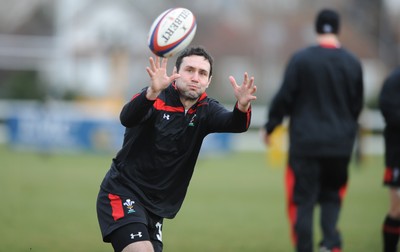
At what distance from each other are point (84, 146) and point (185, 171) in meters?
17.1

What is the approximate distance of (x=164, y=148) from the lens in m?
5.77

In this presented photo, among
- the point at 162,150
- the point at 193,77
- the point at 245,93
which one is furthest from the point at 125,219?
the point at 245,93

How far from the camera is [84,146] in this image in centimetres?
2272

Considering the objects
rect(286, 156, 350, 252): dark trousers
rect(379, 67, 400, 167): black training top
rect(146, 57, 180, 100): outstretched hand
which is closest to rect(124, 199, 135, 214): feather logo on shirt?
rect(146, 57, 180, 100): outstretched hand

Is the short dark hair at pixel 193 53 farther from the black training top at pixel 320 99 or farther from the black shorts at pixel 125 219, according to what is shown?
the black training top at pixel 320 99

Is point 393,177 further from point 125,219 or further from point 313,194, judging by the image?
point 125,219

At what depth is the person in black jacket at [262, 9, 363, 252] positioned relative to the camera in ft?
24.0

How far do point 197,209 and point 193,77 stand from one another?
22.0 feet

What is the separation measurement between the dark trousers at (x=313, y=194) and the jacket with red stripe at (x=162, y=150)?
1650 mm

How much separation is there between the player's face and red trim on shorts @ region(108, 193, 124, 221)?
36.7 inches

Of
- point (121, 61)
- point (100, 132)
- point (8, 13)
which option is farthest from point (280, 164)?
point (8, 13)

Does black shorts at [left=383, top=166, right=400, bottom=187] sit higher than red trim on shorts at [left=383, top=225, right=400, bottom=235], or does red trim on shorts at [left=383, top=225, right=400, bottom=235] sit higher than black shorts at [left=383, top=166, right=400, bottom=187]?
black shorts at [left=383, top=166, right=400, bottom=187]

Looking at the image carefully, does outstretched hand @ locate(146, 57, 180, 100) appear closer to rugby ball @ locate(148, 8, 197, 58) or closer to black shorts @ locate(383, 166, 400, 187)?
rugby ball @ locate(148, 8, 197, 58)

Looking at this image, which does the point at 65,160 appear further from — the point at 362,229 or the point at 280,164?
the point at 362,229
